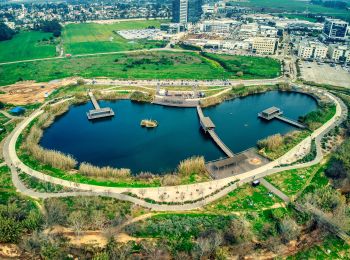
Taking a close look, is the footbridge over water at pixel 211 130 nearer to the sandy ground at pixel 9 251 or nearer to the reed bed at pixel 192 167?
the reed bed at pixel 192 167

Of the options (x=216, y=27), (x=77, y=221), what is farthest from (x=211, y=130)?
(x=216, y=27)

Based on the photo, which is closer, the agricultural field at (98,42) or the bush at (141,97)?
the bush at (141,97)

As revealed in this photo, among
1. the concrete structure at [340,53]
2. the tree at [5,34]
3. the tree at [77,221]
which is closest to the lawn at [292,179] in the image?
the tree at [77,221]

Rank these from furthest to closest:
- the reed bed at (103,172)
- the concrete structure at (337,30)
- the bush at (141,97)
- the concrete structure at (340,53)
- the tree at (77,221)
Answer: the concrete structure at (337,30), the concrete structure at (340,53), the bush at (141,97), the reed bed at (103,172), the tree at (77,221)

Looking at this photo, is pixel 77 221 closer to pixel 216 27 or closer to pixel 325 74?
pixel 325 74

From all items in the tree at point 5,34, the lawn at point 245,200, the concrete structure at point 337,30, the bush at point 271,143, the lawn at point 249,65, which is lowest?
the lawn at point 245,200

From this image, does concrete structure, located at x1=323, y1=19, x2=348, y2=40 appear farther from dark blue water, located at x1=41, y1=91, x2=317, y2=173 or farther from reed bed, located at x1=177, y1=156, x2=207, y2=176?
reed bed, located at x1=177, y1=156, x2=207, y2=176
